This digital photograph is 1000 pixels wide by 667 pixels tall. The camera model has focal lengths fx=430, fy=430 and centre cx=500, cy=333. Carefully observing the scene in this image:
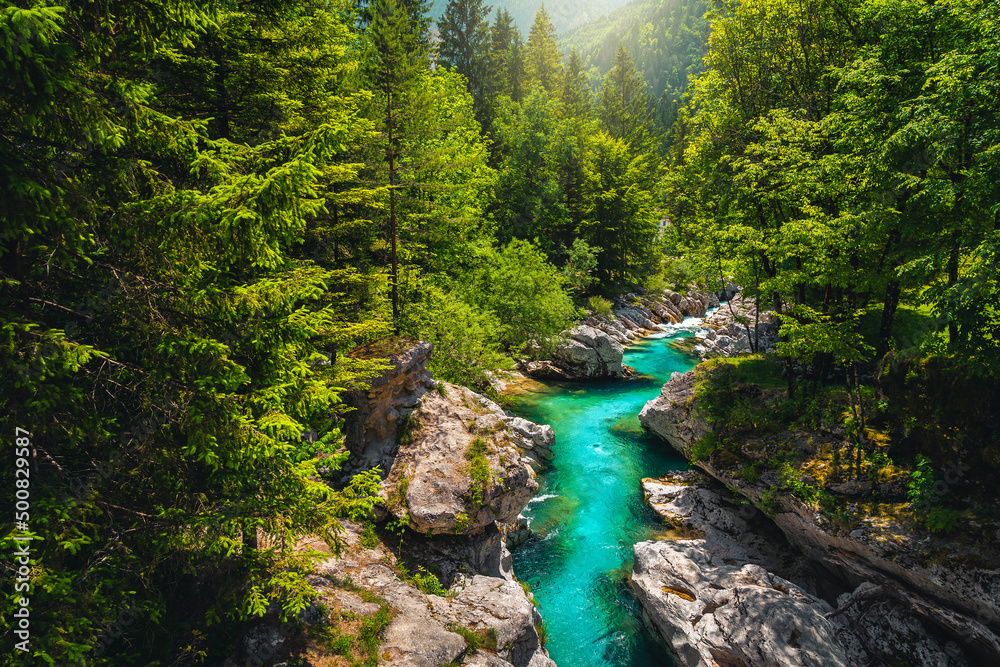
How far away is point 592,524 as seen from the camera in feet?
50.3

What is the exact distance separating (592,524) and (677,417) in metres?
6.21

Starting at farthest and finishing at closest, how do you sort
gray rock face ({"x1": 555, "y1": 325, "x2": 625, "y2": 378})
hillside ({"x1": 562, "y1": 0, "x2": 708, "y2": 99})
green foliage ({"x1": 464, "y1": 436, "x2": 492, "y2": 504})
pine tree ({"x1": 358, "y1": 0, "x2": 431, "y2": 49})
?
hillside ({"x1": 562, "y1": 0, "x2": 708, "y2": 99})
gray rock face ({"x1": 555, "y1": 325, "x2": 625, "y2": 378})
pine tree ({"x1": 358, "y1": 0, "x2": 431, "y2": 49})
green foliage ({"x1": 464, "y1": 436, "x2": 492, "y2": 504})

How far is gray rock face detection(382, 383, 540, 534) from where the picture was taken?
1110 centimetres

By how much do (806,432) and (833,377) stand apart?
4.15m

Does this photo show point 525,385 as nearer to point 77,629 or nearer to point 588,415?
point 588,415

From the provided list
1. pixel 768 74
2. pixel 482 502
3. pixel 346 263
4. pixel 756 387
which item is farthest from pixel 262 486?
pixel 768 74

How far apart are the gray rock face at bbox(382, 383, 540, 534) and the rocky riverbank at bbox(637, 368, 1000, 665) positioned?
472 cm

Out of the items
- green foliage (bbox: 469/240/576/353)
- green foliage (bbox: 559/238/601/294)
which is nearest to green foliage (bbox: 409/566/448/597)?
green foliage (bbox: 469/240/576/353)

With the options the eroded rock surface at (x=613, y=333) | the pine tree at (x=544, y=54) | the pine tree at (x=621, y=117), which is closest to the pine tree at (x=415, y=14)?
the eroded rock surface at (x=613, y=333)

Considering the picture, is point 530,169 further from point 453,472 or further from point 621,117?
point 453,472

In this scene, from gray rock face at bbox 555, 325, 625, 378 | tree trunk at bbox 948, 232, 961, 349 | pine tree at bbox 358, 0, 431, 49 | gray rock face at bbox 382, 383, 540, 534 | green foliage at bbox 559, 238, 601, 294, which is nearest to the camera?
tree trunk at bbox 948, 232, 961, 349

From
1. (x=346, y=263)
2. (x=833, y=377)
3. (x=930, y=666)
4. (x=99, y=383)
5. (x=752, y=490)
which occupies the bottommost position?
(x=930, y=666)

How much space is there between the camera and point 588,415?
76.5 feet

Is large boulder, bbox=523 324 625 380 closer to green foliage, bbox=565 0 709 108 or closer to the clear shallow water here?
the clear shallow water
